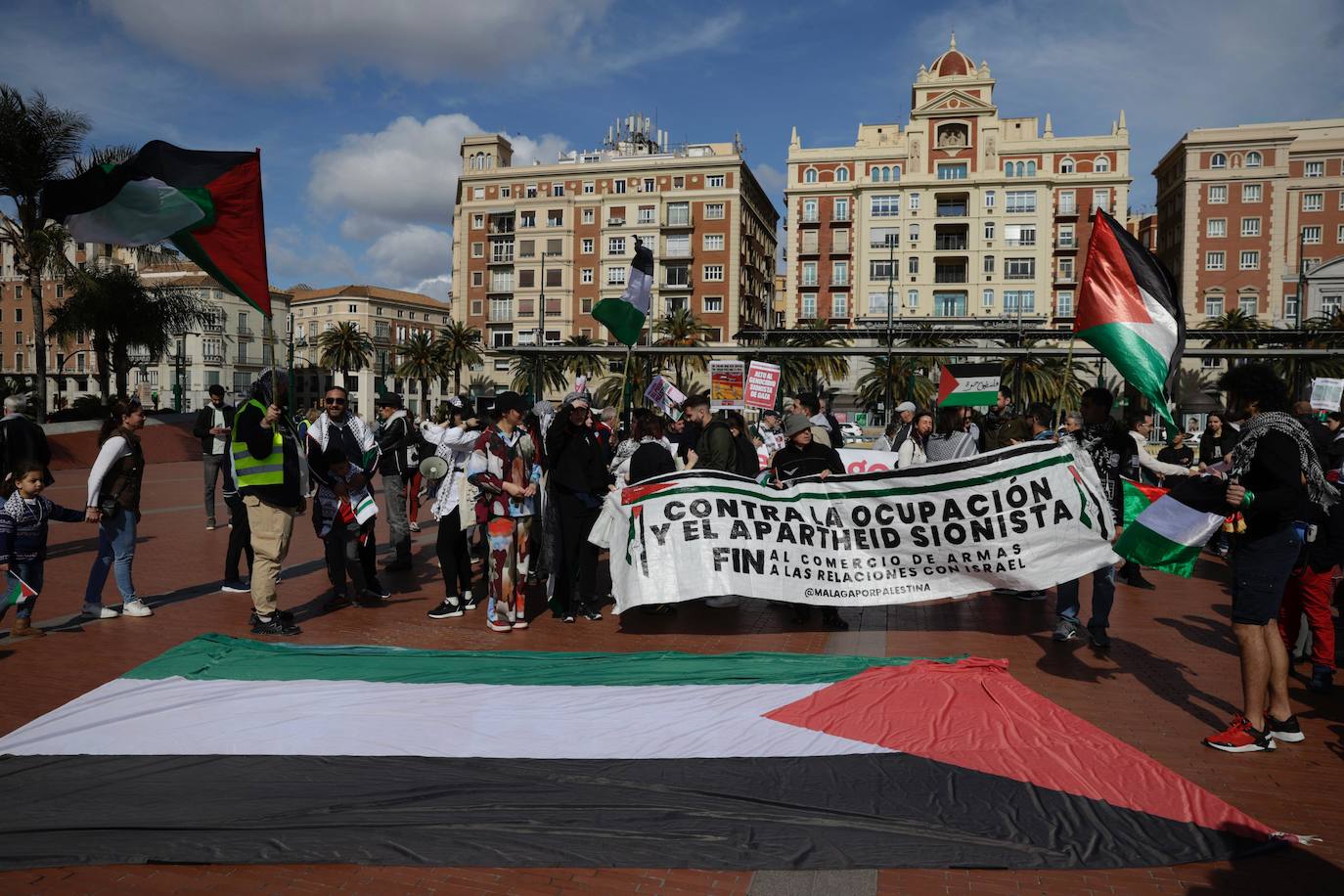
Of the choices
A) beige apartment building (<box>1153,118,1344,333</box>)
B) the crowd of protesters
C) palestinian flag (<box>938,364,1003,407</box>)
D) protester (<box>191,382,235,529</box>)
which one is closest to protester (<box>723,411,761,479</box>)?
the crowd of protesters

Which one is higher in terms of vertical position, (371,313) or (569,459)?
(371,313)

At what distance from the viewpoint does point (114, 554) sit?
771cm

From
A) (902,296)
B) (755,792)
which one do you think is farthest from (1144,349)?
(902,296)

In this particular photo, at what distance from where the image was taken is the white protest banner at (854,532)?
6.75m

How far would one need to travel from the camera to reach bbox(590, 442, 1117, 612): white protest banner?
6750 mm

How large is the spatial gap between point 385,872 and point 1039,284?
71132 mm

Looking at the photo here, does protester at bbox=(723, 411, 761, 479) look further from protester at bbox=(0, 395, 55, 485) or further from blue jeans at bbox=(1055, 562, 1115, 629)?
protester at bbox=(0, 395, 55, 485)

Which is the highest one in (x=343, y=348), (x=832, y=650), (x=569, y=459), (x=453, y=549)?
(x=343, y=348)

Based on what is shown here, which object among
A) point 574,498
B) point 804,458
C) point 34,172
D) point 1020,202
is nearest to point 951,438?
point 804,458

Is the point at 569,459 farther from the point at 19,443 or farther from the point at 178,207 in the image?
the point at 19,443

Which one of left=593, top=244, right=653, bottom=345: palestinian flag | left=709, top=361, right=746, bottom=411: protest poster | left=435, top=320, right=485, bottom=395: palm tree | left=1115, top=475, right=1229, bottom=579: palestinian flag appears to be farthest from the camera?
left=435, top=320, right=485, bottom=395: palm tree

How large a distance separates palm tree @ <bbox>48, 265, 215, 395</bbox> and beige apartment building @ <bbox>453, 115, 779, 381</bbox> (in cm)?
3880

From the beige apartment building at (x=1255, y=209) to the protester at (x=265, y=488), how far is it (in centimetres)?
7140

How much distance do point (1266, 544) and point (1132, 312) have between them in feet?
7.78
